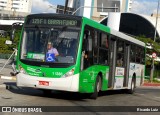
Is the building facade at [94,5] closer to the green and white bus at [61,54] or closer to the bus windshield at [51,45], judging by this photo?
the green and white bus at [61,54]

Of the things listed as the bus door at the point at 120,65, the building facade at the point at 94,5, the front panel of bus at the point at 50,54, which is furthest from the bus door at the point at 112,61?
the building facade at the point at 94,5

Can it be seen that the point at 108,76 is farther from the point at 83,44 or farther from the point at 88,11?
the point at 88,11

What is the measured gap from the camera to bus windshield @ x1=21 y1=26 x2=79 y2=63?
14.0m

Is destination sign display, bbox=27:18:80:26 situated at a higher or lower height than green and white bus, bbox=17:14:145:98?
higher

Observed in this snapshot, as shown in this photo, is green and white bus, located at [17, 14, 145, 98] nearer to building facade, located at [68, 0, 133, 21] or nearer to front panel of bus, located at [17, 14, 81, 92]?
front panel of bus, located at [17, 14, 81, 92]

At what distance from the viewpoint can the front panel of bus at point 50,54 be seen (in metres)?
13.8

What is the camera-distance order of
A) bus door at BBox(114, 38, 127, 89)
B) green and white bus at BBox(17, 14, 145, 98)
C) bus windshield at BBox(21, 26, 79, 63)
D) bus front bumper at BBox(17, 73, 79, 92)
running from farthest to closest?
bus door at BBox(114, 38, 127, 89) < bus windshield at BBox(21, 26, 79, 63) < green and white bus at BBox(17, 14, 145, 98) < bus front bumper at BBox(17, 73, 79, 92)

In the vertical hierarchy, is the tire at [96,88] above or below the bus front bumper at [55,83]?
below

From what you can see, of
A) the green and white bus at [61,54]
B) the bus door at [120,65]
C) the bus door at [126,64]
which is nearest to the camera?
the green and white bus at [61,54]

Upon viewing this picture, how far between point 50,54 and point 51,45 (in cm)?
31

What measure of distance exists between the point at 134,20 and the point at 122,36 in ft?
297

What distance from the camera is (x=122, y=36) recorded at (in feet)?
63.3

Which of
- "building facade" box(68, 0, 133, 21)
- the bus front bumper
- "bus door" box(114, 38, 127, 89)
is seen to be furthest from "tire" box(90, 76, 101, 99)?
"building facade" box(68, 0, 133, 21)

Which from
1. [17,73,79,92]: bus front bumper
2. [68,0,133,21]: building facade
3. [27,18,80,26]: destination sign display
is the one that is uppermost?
[68,0,133,21]: building facade
